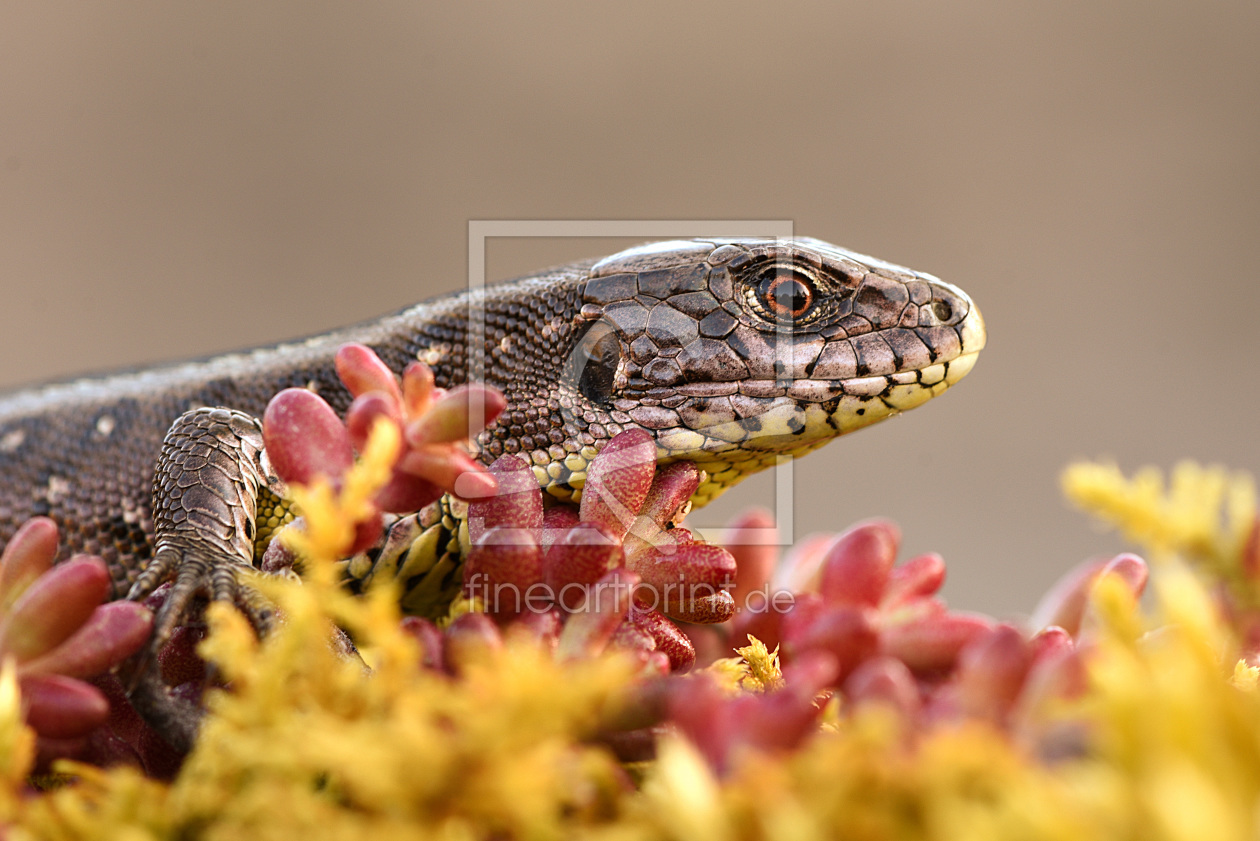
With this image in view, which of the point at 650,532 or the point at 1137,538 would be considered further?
the point at 650,532

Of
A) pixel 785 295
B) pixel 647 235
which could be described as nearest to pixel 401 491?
pixel 785 295

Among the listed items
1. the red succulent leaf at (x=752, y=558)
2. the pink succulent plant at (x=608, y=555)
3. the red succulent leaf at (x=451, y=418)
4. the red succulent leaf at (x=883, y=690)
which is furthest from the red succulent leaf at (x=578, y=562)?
the red succulent leaf at (x=752, y=558)

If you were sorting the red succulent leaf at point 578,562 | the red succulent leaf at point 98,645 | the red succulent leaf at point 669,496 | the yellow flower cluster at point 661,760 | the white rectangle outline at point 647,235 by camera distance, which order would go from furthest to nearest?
the white rectangle outline at point 647,235 → the red succulent leaf at point 669,496 → the red succulent leaf at point 578,562 → the red succulent leaf at point 98,645 → the yellow flower cluster at point 661,760

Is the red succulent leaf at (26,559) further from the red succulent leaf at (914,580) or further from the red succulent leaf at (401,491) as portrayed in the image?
the red succulent leaf at (914,580)

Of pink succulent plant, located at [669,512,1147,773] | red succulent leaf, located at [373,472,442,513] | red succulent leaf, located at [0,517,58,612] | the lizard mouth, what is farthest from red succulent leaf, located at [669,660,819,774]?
the lizard mouth

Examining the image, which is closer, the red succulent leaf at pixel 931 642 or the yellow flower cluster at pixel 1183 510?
the yellow flower cluster at pixel 1183 510

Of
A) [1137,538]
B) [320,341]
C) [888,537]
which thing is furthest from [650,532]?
[320,341]

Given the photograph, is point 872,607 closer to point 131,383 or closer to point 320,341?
point 320,341
